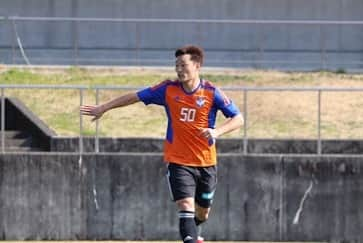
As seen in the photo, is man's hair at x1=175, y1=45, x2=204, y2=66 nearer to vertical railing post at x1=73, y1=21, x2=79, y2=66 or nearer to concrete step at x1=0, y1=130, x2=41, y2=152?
concrete step at x1=0, y1=130, x2=41, y2=152

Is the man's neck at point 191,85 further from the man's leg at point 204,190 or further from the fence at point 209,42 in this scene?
the fence at point 209,42

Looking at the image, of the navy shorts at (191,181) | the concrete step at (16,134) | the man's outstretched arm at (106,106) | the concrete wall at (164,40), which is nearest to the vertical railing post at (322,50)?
the concrete wall at (164,40)

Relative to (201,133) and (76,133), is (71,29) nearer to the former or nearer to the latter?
(76,133)

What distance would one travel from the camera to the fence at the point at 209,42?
1079 inches

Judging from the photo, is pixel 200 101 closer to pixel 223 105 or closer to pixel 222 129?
pixel 223 105

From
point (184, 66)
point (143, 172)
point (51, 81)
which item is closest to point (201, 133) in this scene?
point (184, 66)

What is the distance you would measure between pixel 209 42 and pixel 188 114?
51.2 ft

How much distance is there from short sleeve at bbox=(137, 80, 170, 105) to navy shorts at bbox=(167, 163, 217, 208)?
61 cm

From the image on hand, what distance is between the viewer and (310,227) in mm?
17328

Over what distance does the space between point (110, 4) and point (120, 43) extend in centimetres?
123

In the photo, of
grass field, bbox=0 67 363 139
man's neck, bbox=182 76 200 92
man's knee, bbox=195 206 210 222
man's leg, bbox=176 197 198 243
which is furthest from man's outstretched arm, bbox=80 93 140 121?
grass field, bbox=0 67 363 139

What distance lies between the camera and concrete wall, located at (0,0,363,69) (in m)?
27.4

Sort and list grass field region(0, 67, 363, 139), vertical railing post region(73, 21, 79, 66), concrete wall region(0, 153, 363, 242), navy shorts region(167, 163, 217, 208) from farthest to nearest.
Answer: vertical railing post region(73, 21, 79, 66) → grass field region(0, 67, 363, 139) → concrete wall region(0, 153, 363, 242) → navy shorts region(167, 163, 217, 208)

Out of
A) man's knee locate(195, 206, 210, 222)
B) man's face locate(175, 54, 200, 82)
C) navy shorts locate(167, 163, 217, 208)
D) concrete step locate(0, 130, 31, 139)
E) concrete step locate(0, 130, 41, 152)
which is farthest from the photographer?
concrete step locate(0, 130, 31, 139)
